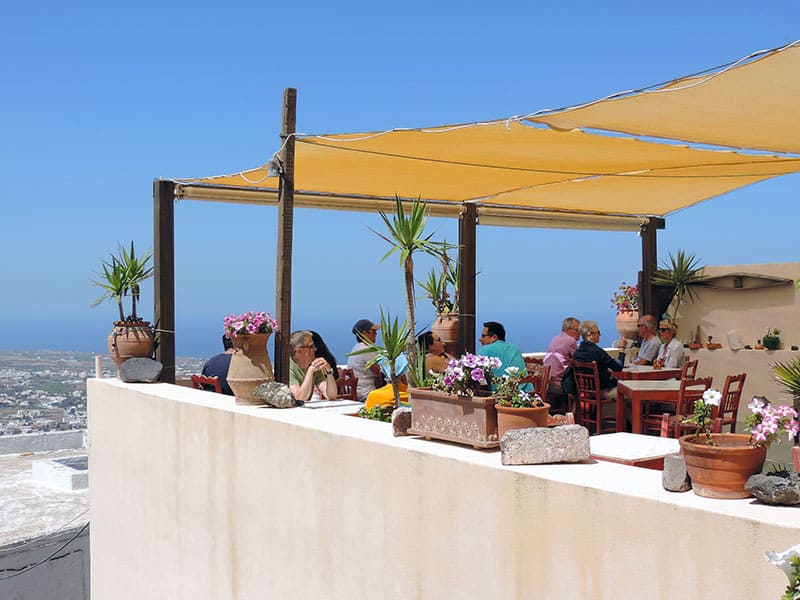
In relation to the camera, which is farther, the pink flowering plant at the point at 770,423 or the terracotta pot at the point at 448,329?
the terracotta pot at the point at 448,329

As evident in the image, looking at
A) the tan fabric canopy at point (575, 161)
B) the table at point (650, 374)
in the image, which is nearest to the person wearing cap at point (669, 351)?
the table at point (650, 374)

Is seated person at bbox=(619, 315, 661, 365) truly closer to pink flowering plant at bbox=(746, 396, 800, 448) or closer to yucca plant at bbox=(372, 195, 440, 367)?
yucca plant at bbox=(372, 195, 440, 367)

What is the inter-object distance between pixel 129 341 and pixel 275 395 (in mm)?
2012

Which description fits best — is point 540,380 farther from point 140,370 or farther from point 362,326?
point 140,370

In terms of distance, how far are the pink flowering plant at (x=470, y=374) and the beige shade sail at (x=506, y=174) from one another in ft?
5.64

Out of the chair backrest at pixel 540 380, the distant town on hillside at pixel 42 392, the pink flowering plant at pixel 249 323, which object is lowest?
Result: the distant town on hillside at pixel 42 392

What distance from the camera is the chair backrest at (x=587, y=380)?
7.39 metres

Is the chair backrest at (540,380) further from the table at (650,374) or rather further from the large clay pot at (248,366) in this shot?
the large clay pot at (248,366)

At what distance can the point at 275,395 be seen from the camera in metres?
5.68

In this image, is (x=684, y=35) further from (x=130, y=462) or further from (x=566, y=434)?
(x=566, y=434)

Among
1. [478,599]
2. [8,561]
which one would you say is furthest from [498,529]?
[8,561]

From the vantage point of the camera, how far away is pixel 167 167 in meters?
7.75

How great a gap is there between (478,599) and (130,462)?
3.90 meters

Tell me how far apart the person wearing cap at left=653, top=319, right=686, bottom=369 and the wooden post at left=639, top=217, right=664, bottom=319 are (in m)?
1.86
